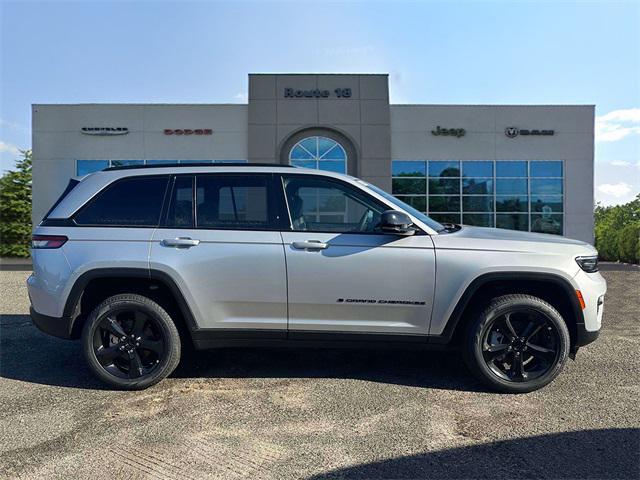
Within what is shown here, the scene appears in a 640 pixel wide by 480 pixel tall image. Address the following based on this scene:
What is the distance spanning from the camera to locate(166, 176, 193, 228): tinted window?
3.99m

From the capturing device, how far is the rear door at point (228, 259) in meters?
3.85

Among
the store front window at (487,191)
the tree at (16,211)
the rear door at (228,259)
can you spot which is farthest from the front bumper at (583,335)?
the tree at (16,211)

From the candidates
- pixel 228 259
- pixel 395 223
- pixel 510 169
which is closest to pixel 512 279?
pixel 395 223

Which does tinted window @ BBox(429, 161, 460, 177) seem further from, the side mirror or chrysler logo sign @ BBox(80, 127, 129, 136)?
the side mirror

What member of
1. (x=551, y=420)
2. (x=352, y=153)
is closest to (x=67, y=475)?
(x=551, y=420)

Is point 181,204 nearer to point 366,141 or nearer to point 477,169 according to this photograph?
point 366,141

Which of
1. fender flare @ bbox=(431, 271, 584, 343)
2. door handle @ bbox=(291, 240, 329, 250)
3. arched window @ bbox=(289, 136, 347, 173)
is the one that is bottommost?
fender flare @ bbox=(431, 271, 584, 343)

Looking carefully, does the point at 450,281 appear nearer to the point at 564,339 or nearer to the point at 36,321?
the point at 564,339

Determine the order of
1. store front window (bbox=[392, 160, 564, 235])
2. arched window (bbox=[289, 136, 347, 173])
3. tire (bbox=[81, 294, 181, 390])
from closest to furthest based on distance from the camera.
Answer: tire (bbox=[81, 294, 181, 390])
arched window (bbox=[289, 136, 347, 173])
store front window (bbox=[392, 160, 564, 235])

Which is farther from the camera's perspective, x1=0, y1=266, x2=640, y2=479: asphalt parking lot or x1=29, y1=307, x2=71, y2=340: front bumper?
x1=29, y1=307, x2=71, y2=340: front bumper

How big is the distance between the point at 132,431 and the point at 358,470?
5.29 feet

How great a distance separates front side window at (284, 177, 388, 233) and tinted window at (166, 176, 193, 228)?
867 millimetres

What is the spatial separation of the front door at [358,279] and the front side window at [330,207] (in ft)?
0.05

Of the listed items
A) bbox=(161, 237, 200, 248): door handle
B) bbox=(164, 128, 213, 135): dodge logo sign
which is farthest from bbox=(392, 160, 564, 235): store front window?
bbox=(161, 237, 200, 248): door handle
